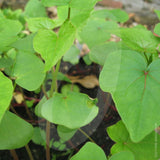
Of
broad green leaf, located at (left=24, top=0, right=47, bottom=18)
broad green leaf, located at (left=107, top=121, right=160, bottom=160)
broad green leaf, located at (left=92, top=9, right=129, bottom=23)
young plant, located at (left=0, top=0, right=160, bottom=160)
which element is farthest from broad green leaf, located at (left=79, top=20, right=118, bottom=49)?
broad green leaf, located at (left=107, top=121, right=160, bottom=160)

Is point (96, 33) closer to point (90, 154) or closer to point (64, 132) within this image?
point (64, 132)

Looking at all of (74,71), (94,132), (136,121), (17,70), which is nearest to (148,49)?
(136,121)

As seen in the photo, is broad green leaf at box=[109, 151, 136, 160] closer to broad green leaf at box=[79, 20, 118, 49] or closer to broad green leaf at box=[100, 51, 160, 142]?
broad green leaf at box=[100, 51, 160, 142]

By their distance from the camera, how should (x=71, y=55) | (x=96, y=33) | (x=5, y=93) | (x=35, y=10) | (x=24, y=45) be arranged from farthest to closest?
(x=71, y=55) < (x=35, y=10) < (x=96, y=33) < (x=24, y=45) < (x=5, y=93)

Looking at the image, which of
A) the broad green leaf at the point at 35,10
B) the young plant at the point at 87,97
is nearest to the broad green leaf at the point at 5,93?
the young plant at the point at 87,97

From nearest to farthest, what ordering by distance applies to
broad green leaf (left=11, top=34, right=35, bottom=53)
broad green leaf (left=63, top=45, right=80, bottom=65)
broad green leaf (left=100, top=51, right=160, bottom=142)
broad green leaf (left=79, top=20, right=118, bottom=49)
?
broad green leaf (left=100, top=51, right=160, bottom=142) < broad green leaf (left=11, top=34, right=35, bottom=53) < broad green leaf (left=79, top=20, right=118, bottom=49) < broad green leaf (left=63, top=45, right=80, bottom=65)

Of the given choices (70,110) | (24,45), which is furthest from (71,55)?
(70,110)
